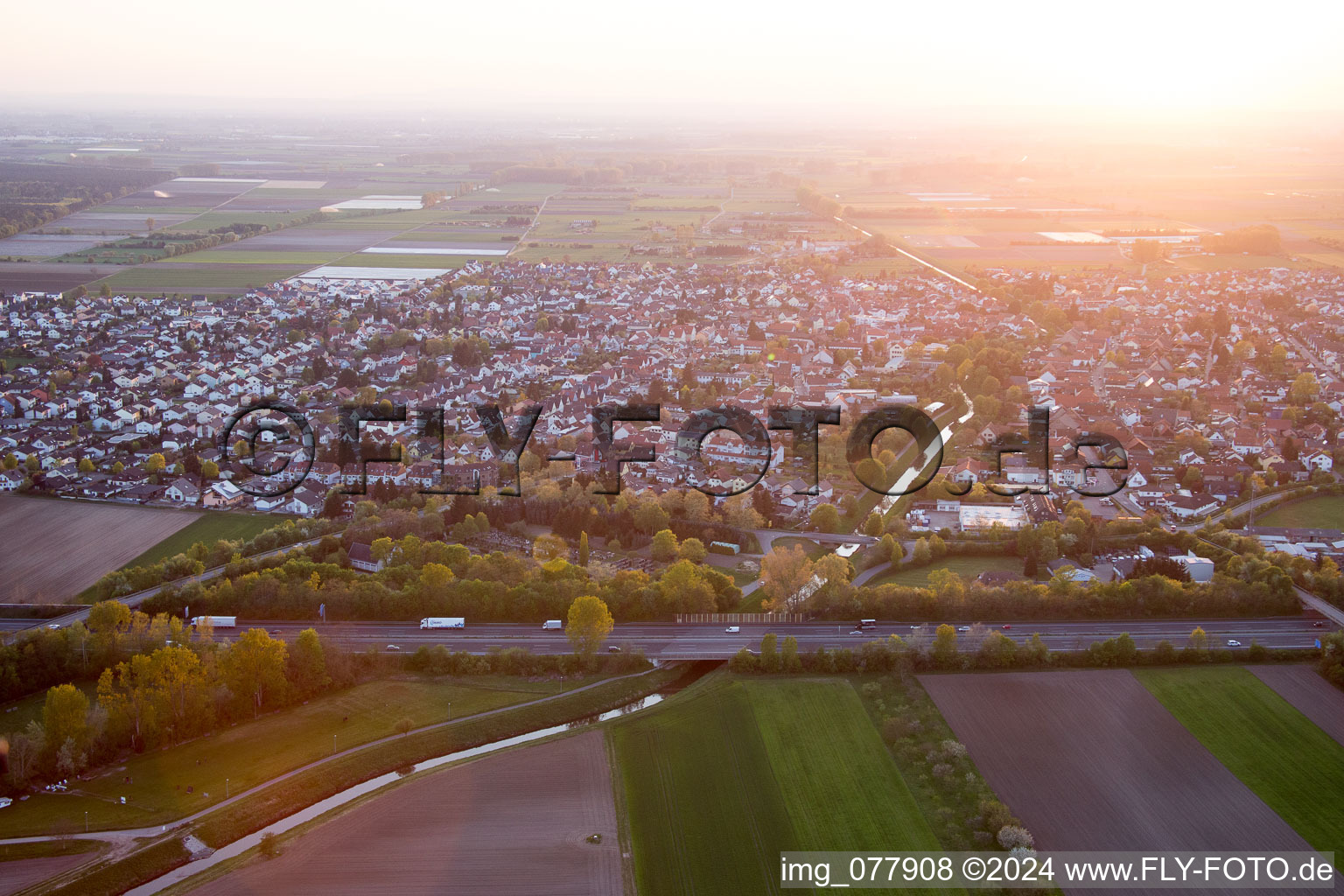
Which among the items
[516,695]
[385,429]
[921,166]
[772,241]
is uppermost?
[921,166]

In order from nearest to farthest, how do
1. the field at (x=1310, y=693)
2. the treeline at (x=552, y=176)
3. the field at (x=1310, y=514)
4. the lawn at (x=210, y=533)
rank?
the field at (x=1310, y=693) → the lawn at (x=210, y=533) → the field at (x=1310, y=514) → the treeline at (x=552, y=176)

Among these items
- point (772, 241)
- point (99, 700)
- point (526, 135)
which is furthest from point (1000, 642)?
point (526, 135)

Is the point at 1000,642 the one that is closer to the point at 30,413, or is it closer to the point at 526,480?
the point at 526,480

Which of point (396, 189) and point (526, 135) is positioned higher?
point (526, 135)

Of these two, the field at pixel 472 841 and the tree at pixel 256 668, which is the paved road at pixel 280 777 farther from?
the tree at pixel 256 668

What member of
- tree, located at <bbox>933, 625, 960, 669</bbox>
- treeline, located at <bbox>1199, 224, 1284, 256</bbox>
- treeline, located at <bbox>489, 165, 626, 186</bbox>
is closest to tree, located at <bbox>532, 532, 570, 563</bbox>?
tree, located at <bbox>933, 625, 960, 669</bbox>

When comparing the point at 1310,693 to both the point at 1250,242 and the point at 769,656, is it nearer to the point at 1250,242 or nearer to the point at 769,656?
the point at 769,656

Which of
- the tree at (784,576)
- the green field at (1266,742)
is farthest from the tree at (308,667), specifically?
the green field at (1266,742)
